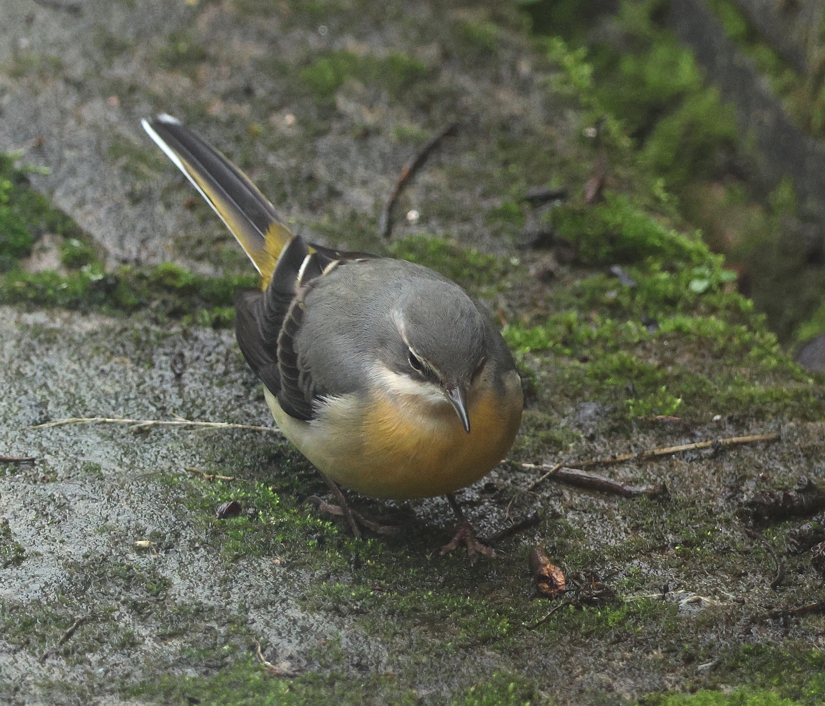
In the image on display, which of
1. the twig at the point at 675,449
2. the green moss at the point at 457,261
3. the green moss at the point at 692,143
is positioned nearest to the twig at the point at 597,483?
the twig at the point at 675,449

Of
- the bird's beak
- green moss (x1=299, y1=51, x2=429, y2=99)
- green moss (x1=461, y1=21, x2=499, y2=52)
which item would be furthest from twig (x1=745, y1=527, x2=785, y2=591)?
green moss (x1=461, y1=21, x2=499, y2=52)

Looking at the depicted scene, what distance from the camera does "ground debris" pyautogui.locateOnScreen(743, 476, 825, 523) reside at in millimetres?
4562

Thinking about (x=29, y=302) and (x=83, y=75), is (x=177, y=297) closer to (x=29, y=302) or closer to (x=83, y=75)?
(x=29, y=302)

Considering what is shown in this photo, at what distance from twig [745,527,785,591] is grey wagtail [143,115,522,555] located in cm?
130

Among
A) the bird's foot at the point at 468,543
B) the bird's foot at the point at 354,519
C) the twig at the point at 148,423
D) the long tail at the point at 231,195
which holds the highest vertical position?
the long tail at the point at 231,195

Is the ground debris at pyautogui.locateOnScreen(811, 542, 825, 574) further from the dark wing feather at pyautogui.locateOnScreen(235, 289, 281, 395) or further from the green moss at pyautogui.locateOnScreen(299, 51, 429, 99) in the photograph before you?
the green moss at pyautogui.locateOnScreen(299, 51, 429, 99)

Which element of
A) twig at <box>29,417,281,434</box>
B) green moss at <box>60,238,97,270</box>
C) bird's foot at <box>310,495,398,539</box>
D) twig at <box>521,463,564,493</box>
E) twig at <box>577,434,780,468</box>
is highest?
twig at <box>577,434,780,468</box>

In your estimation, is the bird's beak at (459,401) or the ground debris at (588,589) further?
the ground debris at (588,589)

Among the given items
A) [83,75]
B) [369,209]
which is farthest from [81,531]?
[83,75]

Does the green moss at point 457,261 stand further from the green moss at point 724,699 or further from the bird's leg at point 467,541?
the green moss at point 724,699

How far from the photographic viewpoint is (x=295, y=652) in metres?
3.62

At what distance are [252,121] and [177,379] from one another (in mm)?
2872

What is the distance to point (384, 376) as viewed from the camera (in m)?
4.13

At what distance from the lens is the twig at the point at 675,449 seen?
5.02m
